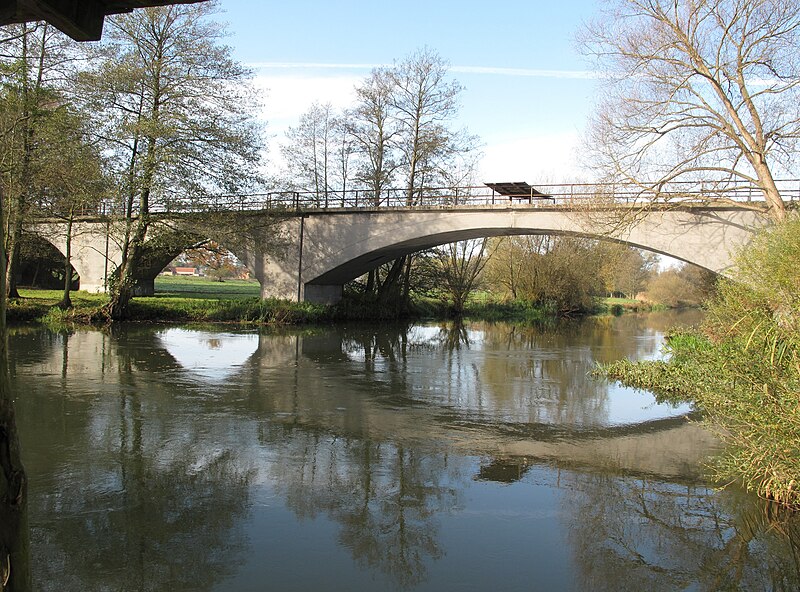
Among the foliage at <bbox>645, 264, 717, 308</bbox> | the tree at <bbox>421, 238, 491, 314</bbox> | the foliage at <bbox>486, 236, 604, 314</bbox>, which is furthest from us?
the foliage at <bbox>645, 264, 717, 308</bbox>

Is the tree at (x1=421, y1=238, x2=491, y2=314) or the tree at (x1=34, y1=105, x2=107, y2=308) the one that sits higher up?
the tree at (x1=34, y1=105, x2=107, y2=308)

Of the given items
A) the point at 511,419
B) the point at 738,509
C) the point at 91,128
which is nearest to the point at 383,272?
the point at 91,128

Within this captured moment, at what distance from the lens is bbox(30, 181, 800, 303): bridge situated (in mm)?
19516

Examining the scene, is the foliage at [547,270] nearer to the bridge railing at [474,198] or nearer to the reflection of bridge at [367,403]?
the bridge railing at [474,198]

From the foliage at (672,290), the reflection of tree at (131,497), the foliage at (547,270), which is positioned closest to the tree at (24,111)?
the reflection of tree at (131,497)

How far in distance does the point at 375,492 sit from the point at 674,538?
2.53 m

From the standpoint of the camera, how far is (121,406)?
30.8ft

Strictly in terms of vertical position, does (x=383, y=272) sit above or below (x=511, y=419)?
above

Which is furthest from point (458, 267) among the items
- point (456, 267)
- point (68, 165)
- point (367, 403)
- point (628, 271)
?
point (367, 403)

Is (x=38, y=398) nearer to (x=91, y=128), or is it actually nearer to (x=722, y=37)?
(x=91, y=128)

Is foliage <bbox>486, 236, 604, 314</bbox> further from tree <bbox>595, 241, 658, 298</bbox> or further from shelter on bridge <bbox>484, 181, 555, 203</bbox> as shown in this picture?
shelter on bridge <bbox>484, 181, 555, 203</bbox>

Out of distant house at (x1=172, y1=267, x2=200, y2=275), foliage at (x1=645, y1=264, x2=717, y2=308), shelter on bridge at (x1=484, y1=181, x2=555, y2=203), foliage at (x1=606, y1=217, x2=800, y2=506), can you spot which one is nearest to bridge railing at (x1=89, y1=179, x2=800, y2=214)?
shelter on bridge at (x1=484, y1=181, x2=555, y2=203)

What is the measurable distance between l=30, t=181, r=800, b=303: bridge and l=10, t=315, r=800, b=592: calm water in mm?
8953

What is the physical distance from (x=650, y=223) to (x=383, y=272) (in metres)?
16.5
